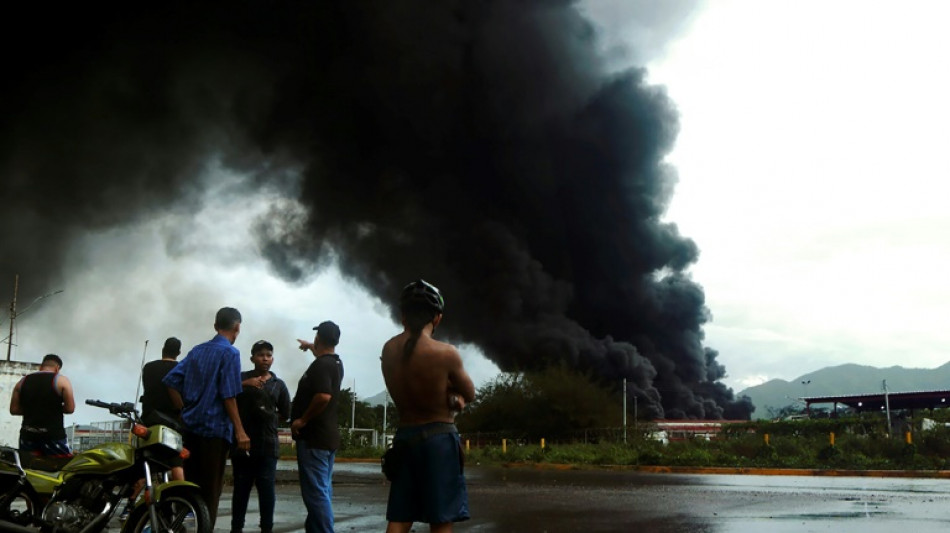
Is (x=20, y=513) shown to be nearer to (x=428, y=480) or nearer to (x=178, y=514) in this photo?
(x=178, y=514)

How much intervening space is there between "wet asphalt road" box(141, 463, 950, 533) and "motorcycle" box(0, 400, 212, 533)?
204 centimetres

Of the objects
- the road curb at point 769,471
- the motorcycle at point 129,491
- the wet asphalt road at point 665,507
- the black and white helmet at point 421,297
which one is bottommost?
the road curb at point 769,471

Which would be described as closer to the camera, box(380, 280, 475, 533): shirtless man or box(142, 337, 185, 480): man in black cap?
box(380, 280, 475, 533): shirtless man

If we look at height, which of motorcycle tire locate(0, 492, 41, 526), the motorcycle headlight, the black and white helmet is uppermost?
the black and white helmet

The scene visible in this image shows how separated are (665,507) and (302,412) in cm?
520

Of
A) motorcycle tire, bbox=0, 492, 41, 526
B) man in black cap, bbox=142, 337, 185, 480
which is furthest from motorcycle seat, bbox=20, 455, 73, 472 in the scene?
man in black cap, bbox=142, 337, 185, 480

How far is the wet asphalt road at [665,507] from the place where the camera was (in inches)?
299

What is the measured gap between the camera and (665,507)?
375 inches

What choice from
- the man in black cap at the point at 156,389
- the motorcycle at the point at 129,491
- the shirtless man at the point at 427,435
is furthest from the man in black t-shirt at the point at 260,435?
the shirtless man at the point at 427,435

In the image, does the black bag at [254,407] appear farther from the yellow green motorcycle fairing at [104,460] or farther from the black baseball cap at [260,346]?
the yellow green motorcycle fairing at [104,460]

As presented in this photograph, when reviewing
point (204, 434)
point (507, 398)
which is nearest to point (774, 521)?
point (204, 434)

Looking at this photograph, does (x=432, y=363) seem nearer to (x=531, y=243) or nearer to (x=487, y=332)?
(x=487, y=332)

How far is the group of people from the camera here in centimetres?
379

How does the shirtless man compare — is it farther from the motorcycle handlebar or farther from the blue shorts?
the motorcycle handlebar
